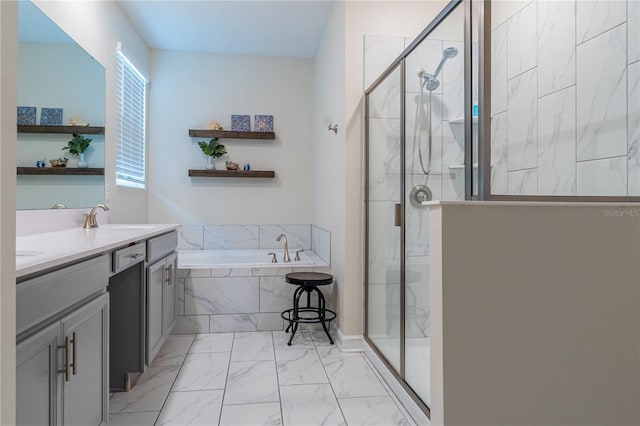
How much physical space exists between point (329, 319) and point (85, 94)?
2304 millimetres

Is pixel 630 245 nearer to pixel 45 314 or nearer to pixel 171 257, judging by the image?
pixel 45 314

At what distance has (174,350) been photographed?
2.78 metres

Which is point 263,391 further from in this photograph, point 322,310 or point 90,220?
point 90,220

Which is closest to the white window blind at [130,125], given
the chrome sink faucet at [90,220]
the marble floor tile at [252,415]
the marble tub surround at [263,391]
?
the chrome sink faucet at [90,220]

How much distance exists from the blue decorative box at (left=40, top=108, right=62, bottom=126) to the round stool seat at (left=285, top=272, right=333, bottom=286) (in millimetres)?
1787

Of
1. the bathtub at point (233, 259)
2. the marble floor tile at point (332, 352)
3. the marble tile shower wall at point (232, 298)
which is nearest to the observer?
the marble floor tile at point (332, 352)

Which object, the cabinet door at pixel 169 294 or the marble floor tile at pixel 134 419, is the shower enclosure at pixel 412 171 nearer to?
the marble floor tile at pixel 134 419

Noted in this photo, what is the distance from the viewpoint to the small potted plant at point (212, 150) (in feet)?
13.5

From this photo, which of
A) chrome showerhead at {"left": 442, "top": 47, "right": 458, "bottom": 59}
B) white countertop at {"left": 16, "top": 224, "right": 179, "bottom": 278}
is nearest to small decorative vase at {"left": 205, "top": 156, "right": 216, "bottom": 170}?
white countertop at {"left": 16, "top": 224, "right": 179, "bottom": 278}

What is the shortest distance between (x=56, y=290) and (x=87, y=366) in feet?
1.35

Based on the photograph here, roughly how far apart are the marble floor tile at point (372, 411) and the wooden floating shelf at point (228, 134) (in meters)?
2.91

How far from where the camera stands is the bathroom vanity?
1.03 m

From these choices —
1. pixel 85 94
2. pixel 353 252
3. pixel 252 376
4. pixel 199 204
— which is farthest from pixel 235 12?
pixel 252 376

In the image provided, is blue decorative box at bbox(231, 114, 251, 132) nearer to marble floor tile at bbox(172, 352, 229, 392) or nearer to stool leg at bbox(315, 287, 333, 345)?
stool leg at bbox(315, 287, 333, 345)
